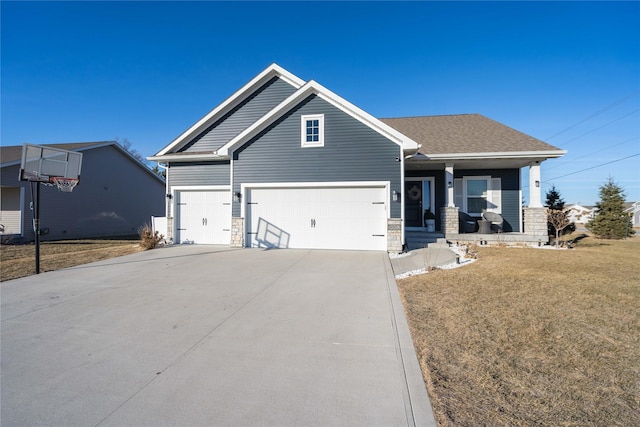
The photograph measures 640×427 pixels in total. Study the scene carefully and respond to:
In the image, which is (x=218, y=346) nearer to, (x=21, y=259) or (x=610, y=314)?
(x=610, y=314)

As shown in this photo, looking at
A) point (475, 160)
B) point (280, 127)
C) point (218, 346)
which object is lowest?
point (218, 346)

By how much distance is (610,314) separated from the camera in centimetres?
418

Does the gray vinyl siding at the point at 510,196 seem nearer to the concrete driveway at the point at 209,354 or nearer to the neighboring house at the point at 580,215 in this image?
the concrete driveway at the point at 209,354

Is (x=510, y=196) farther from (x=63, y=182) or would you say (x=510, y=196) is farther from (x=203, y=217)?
(x=63, y=182)

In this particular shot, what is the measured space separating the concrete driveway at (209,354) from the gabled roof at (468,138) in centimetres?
738

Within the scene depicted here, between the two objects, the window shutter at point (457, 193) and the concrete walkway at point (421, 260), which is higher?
the window shutter at point (457, 193)

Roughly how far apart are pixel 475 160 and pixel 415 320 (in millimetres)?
8927

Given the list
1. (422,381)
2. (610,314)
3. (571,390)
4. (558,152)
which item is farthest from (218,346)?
(558,152)

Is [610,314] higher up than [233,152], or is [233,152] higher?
[233,152]

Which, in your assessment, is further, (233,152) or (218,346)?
(233,152)

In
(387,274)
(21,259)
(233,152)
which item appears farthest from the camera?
(233,152)

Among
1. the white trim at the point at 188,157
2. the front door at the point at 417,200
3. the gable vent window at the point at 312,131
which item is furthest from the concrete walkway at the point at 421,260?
the white trim at the point at 188,157

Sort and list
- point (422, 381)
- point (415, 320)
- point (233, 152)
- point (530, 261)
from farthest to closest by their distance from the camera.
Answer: point (233, 152), point (530, 261), point (415, 320), point (422, 381)

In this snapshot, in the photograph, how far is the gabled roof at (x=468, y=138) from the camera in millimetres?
10523
